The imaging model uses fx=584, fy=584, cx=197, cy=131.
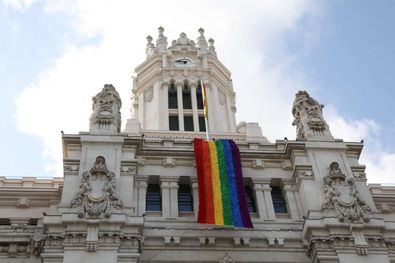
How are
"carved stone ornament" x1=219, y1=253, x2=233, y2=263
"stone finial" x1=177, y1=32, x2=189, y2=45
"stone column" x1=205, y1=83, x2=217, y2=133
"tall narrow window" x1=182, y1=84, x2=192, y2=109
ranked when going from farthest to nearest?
1. "stone finial" x1=177, y1=32, x2=189, y2=45
2. "tall narrow window" x1=182, y1=84, x2=192, y2=109
3. "stone column" x1=205, y1=83, x2=217, y2=133
4. "carved stone ornament" x1=219, y1=253, x2=233, y2=263

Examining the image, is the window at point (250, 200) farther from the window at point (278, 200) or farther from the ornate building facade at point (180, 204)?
the window at point (278, 200)

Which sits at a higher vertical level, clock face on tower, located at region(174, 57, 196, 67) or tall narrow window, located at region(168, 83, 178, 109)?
clock face on tower, located at region(174, 57, 196, 67)

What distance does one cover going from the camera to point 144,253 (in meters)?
33.6

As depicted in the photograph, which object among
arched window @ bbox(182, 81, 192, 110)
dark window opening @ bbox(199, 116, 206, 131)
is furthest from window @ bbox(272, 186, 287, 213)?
arched window @ bbox(182, 81, 192, 110)

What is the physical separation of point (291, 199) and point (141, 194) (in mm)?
9802

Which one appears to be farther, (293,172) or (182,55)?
(182,55)

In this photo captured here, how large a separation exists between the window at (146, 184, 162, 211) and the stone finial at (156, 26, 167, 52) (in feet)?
131

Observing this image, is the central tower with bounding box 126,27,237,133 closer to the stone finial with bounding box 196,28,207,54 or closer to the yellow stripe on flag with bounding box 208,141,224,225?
the stone finial with bounding box 196,28,207,54

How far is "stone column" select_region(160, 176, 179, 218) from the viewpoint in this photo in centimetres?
3650

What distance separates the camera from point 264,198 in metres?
38.2

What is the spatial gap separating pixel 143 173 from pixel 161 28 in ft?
158

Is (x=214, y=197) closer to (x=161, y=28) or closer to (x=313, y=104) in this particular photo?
(x=313, y=104)

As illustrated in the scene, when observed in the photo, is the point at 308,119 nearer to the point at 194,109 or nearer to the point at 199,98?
the point at 194,109

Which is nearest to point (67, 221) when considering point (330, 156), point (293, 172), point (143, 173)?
point (143, 173)
